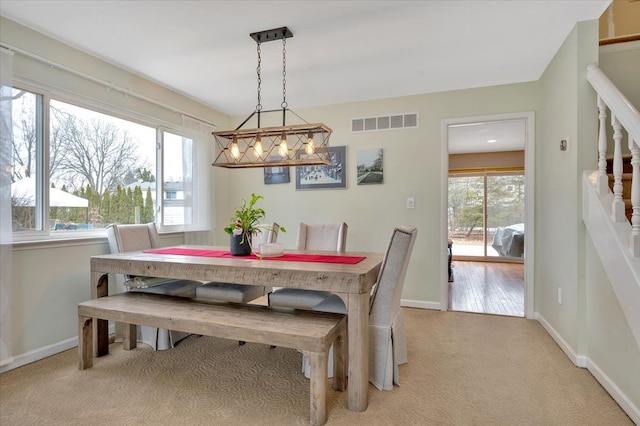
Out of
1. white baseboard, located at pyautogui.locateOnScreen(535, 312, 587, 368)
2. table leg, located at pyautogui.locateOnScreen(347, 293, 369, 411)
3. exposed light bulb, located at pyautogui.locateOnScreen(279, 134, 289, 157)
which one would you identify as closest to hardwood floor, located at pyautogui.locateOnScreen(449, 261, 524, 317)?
white baseboard, located at pyautogui.locateOnScreen(535, 312, 587, 368)

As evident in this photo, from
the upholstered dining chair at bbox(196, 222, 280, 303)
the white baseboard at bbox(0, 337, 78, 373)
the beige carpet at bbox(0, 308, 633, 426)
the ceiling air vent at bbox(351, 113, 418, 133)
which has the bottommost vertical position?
the beige carpet at bbox(0, 308, 633, 426)

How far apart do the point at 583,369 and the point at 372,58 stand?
2918mm

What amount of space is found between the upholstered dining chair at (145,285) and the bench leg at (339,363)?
1435mm

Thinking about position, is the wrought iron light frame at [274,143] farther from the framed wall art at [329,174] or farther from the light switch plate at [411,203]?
the light switch plate at [411,203]

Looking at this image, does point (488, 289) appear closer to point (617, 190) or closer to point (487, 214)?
→ point (617, 190)

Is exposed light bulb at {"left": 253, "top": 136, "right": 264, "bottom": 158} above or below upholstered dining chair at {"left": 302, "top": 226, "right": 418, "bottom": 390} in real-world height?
above

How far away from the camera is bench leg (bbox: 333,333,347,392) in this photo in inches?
81.7

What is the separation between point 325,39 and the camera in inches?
103

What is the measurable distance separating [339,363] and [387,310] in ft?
1.51

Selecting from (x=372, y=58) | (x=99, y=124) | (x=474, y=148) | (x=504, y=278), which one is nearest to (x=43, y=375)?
(x=99, y=124)

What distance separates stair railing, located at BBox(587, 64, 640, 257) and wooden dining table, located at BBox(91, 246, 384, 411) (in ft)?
4.64

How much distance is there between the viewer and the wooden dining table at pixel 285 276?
185 cm

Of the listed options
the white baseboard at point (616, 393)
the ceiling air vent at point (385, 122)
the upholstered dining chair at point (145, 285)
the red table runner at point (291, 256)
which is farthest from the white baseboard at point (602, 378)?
the upholstered dining chair at point (145, 285)

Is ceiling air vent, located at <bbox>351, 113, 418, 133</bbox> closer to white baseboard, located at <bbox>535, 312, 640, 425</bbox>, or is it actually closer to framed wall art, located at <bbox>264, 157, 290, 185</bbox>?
framed wall art, located at <bbox>264, 157, 290, 185</bbox>
